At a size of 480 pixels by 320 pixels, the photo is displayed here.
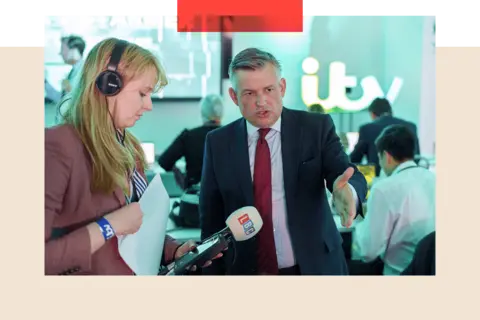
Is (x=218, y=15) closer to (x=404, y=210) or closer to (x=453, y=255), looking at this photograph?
(x=404, y=210)

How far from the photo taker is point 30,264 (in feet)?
6.30

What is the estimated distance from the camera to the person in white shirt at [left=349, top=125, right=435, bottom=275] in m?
2.17

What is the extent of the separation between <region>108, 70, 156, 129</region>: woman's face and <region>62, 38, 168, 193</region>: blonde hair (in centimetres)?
1

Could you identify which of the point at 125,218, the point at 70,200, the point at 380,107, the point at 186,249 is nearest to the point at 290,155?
the point at 186,249

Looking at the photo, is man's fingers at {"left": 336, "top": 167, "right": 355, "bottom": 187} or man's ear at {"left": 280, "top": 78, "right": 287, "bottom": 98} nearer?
man's fingers at {"left": 336, "top": 167, "right": 355, "bottom": 187}

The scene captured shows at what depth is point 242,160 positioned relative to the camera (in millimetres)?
1763

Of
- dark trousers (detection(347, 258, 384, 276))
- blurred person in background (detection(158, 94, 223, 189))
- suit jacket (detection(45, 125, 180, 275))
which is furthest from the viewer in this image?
blurred person in background (detection(158, 94, 223, 189))

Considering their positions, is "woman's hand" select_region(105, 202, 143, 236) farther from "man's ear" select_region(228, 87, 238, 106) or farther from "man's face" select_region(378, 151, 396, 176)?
"man's face" select_region(378, 151, 396, 176)

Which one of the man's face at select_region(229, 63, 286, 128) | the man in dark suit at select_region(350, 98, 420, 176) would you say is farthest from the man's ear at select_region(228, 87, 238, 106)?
the man in dark suit at select_region(350, 98, 420, 176)

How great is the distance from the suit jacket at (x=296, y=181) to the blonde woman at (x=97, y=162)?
1.01 feet

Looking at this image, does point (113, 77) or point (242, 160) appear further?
point (242, 160)

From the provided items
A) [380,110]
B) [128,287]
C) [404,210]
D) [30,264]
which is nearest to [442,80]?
[404,210]

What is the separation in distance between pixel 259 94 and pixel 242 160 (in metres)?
0.21

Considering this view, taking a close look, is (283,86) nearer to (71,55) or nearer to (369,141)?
(71,55)
